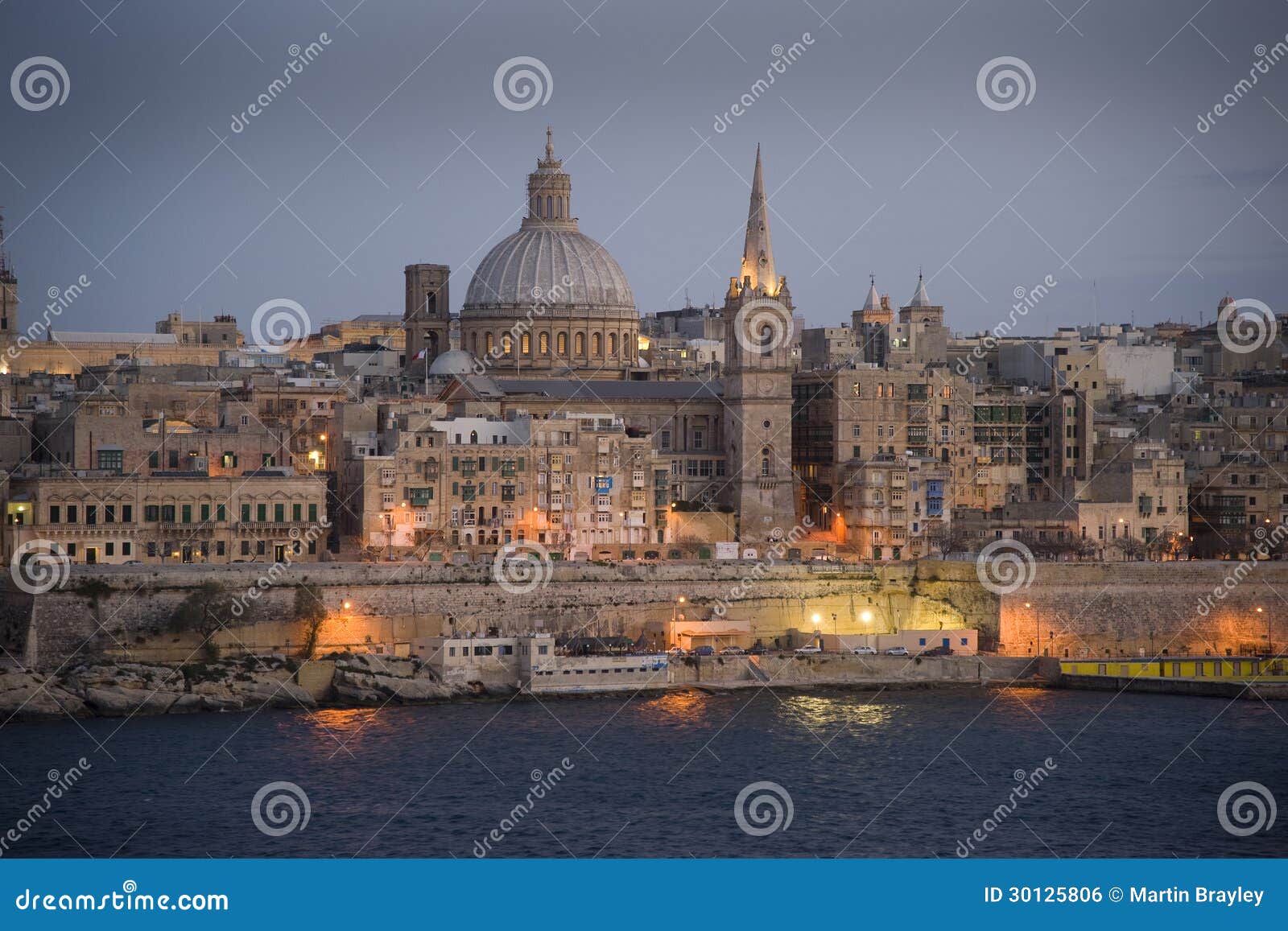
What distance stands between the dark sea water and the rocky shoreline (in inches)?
26.4

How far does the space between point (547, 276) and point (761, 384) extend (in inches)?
436

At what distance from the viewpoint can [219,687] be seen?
1770 inches

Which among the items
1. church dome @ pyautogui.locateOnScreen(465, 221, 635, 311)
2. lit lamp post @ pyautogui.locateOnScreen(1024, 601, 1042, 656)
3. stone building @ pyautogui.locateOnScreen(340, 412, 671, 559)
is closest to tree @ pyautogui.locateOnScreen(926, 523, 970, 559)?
lit lamp post @ pyautogui.locateOnScreen(1024, 601, 1042, 656)

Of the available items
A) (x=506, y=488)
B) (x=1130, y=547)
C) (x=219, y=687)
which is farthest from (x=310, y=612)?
(x=1130, y=547)

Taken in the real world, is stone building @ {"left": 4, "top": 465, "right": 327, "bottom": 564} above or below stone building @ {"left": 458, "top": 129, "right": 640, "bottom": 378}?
below

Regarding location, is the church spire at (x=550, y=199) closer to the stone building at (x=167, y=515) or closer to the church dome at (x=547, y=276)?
the church dome at (x=547, y=276)

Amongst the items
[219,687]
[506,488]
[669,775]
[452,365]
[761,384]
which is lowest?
[669,775]

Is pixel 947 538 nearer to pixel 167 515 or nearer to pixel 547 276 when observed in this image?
pixel 547 276

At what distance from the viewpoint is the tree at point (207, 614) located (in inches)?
1868

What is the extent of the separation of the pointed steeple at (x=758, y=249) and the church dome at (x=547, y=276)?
923 cm

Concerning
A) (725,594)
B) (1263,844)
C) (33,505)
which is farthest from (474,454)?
(1263,844)

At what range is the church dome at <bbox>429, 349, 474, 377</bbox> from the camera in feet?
219

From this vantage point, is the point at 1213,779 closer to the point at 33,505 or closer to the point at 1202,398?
the point at 33,505

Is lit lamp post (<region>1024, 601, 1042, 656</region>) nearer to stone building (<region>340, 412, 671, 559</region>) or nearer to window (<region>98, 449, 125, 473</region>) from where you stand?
stone building (<region>340, 412, 671, 559</region>)
